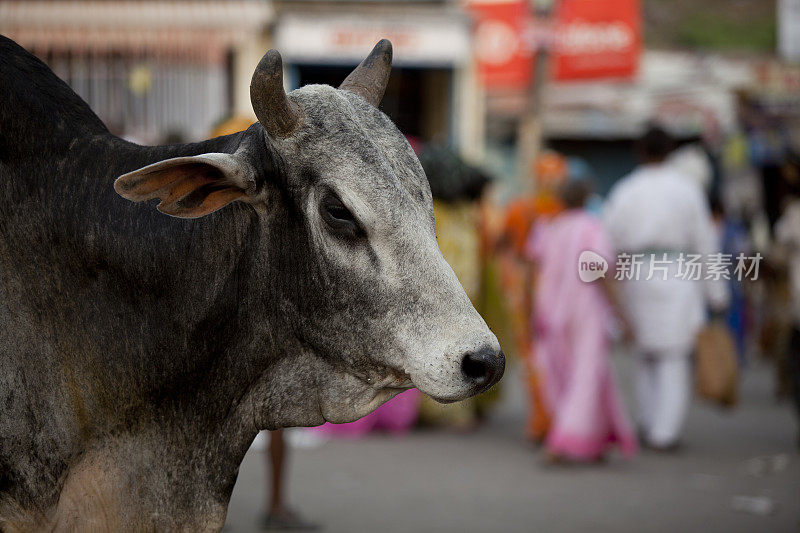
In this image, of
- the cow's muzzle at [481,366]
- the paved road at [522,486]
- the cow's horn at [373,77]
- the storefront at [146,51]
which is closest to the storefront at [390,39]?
the storefront at [146,51]

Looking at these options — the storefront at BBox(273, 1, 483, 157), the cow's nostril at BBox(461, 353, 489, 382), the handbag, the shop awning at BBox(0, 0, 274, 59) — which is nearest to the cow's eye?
the cow's nostril at BBox(461, 353, 489, 382)

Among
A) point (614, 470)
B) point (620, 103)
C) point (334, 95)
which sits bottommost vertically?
point (614, 470)

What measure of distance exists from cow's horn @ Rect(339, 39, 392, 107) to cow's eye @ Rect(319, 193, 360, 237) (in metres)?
0.38

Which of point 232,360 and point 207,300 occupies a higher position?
point 207,300

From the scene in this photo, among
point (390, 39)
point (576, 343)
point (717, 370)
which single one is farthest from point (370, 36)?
point (717, 370)

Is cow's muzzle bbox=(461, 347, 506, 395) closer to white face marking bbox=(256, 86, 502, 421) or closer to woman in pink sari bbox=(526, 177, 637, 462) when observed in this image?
white face marking bbox=(256, 86, 502, 421)

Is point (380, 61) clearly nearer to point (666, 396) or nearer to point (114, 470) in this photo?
point (114, 470)

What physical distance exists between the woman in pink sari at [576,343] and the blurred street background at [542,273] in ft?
0.05

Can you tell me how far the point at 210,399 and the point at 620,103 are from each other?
1615 centimetres

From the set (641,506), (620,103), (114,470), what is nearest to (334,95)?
(114,470)

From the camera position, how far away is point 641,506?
5078 mm

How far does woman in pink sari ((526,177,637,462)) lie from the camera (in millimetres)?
5941

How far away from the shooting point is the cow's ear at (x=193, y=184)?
1.87 metres

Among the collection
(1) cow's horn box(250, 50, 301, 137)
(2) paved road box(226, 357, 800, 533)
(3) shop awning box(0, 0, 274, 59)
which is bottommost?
(2) paved road box(226, 357, 800, 533)
